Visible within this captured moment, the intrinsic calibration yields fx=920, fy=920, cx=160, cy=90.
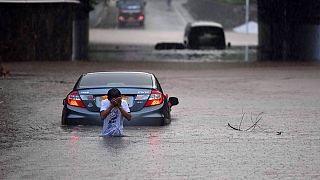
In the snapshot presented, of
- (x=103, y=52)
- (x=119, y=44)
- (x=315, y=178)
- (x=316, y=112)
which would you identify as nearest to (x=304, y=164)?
(x=315, y=178)

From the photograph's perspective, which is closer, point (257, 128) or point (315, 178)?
point (315, 178)

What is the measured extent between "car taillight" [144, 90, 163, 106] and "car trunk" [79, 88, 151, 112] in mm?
72

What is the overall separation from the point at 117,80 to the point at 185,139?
2285 millimetres

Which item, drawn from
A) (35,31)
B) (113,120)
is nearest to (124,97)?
(113,120)

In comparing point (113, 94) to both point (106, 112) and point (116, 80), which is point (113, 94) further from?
point (116, 80)

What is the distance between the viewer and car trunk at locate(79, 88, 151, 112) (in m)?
16.4

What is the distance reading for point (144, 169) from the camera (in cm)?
1201

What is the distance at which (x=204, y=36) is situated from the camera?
53500mm

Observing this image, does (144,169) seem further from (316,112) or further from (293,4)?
(293,4)

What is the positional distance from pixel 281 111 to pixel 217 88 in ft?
24.2

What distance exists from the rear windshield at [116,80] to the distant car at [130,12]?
60069 millimetres

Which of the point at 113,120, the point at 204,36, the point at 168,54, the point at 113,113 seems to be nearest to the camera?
the point at 113,113

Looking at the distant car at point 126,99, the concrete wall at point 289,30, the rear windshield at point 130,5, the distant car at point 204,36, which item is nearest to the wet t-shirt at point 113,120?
the distant car at point 126,99

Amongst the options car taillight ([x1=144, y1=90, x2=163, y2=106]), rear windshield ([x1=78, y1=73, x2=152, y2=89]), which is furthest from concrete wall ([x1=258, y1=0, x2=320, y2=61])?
car taillight ([x1=144, y1=90, x2=163, y2=106])
